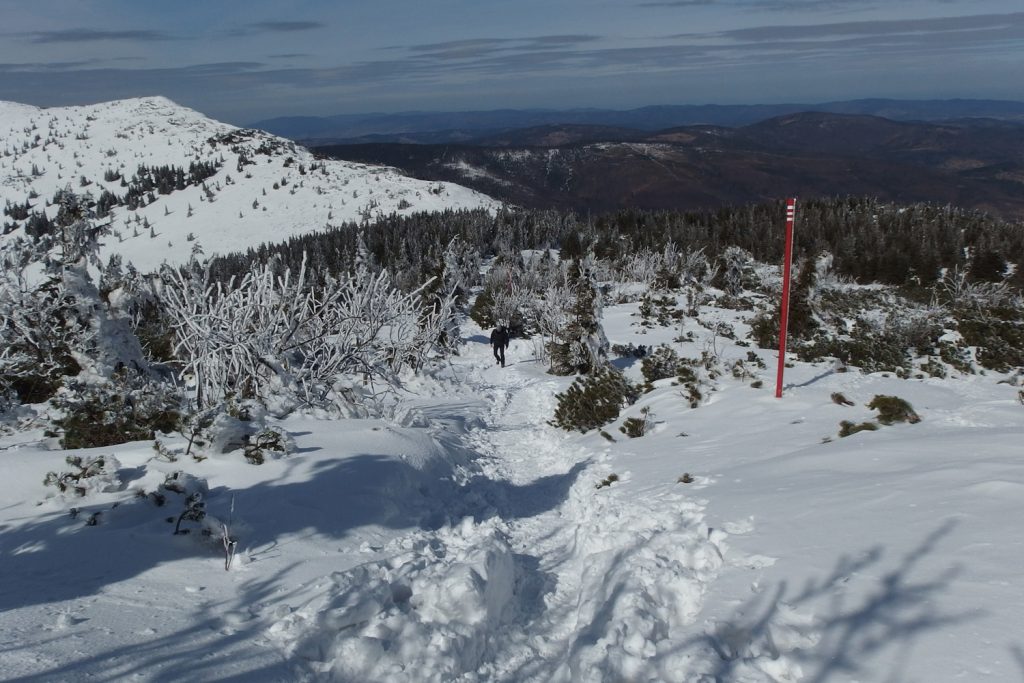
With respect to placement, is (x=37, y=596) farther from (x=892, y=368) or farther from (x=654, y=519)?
(x=892, y=368)

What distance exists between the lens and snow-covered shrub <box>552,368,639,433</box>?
1076cm

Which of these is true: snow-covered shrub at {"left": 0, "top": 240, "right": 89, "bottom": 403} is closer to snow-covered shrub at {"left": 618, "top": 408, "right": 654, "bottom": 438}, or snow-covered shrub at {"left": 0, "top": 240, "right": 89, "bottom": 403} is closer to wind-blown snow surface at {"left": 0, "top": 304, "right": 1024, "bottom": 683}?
wind-blown snow surface at {"left": 0, "top": 304, "right": 1024, "bottom": 683}

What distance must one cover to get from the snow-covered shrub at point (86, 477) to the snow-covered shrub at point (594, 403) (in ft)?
23.6

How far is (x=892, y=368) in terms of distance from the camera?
11.6 meters

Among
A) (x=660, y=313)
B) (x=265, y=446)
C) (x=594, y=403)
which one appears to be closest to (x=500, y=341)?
(x=594, y=403)

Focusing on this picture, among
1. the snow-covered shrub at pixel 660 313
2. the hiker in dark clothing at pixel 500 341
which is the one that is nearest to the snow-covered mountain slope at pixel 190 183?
the snow-covered shrub at pixel 660 313

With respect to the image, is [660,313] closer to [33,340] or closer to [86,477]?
[33,340]

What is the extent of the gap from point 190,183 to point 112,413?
8054cm

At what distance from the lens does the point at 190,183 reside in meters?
76.9

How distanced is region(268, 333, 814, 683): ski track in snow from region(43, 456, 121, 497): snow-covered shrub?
2.12 metres

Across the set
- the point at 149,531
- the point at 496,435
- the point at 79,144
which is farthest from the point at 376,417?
the point at 79,144

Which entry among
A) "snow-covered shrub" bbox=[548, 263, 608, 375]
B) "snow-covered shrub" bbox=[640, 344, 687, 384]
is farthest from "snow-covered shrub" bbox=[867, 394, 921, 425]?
"snow-covered shrub" bbox=[548, 263, 608, 375]

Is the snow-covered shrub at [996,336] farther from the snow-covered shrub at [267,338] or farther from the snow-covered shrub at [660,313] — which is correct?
the snow-covered shrub at [267,338]

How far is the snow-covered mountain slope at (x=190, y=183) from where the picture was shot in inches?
2490
